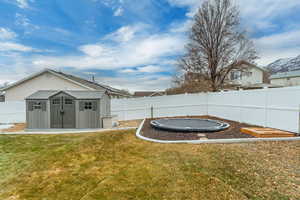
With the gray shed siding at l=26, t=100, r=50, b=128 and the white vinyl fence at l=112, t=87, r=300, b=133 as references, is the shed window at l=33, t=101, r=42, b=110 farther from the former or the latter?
the white vinyl fence at l=112, t=87, r=300, b=133

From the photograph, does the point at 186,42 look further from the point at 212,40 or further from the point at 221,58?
the point at 221,58

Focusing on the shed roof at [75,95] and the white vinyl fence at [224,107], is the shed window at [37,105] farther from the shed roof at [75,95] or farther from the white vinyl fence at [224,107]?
the white vinyl fence at [224,107]

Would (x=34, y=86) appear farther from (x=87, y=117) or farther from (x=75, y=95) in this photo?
(x=87, y=117)

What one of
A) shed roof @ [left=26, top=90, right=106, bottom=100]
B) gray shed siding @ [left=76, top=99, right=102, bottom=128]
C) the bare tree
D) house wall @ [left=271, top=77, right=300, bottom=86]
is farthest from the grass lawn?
house wall @ [left=271, top=77, right=300, bottom=86]

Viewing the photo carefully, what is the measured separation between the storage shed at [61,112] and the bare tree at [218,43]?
34.7ft

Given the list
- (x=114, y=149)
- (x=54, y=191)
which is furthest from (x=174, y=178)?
(x=114, y=149)

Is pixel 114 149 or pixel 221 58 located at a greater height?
pixel 221 58

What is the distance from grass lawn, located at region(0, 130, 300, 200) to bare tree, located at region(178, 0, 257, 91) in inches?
408

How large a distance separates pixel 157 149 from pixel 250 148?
9.49ft

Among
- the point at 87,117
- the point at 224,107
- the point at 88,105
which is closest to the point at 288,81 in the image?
the point at 224,107

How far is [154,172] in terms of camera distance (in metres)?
3.34

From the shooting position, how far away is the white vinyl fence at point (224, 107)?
20.6 feet

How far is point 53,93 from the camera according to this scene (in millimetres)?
9461

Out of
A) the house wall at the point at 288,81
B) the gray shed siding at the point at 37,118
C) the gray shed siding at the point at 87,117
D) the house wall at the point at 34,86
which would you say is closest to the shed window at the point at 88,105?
the gray shed siding at the point at 87,117
